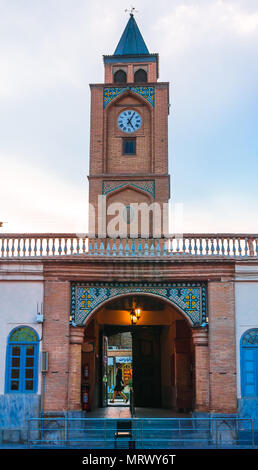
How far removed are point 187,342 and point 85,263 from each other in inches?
196

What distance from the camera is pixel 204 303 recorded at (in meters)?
17.5

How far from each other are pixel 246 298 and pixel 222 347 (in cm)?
144

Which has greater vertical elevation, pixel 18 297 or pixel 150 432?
pixel 18 297

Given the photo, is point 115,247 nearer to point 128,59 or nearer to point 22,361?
point 22,361

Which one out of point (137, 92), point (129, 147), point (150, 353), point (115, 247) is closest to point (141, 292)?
point (115, 247)

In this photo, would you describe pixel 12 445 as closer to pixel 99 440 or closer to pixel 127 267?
pixel 99 440

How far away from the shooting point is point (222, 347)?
56.0 feet

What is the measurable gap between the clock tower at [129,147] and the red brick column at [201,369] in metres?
6.25

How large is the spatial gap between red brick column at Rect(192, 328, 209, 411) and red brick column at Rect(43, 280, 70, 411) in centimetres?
338

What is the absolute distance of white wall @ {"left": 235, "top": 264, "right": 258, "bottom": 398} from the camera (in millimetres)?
17188

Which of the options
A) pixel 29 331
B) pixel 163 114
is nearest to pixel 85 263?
pixel 29 331

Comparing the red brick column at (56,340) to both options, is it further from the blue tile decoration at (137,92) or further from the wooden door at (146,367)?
the blue tile decoration at (137,92)

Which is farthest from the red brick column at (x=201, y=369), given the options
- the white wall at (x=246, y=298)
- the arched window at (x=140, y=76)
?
the arched window at (x=140, y=76)

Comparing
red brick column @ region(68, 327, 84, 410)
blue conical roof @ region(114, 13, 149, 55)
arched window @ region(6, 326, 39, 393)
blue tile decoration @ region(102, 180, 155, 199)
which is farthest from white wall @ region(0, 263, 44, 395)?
blue conical roof @ region(114, 13, 149, 55)
